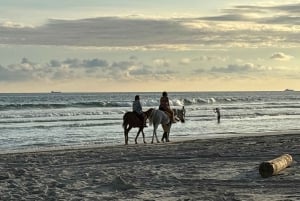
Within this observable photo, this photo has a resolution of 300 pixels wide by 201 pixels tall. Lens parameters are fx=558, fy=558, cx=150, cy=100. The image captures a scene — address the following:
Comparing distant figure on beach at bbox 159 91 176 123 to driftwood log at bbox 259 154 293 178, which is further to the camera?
distant figure on beach at bbox 159 91 176 123

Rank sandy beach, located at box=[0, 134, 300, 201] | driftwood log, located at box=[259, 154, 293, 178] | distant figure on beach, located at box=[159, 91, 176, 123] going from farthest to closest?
distant figure on beach, located at box=[159, 91, 176, 123]
driftwood log, located at box=[259, 154, 293, 178]
sandy beach, located at box=[0, 134, 300, 201]

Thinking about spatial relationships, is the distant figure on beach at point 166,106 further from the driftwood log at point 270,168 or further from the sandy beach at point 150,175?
the driftwood log at point 270,168

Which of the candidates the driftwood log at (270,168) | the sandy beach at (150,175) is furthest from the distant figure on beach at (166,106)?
the driftwood log at (270,168)

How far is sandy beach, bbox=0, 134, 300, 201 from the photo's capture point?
974 cm

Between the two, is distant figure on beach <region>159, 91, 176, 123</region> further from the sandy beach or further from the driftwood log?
the driftwood log

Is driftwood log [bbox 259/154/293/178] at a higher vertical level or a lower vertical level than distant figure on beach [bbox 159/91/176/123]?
lower

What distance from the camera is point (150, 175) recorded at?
1181 centimetres

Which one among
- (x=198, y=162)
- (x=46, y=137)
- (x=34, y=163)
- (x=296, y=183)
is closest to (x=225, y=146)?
(x=198, y=162)

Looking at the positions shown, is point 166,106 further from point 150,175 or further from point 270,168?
point 270,168

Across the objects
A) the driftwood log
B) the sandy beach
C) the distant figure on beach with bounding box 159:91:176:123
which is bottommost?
the sandy beach

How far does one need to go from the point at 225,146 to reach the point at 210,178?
22.6 ft

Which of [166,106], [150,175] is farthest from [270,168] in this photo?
Result: [166,106]

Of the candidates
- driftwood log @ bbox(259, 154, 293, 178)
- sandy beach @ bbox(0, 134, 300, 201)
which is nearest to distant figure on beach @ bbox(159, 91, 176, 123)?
sandy beach @ bbox(0, 134, 300, 201)

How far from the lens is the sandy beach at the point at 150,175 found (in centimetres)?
974
